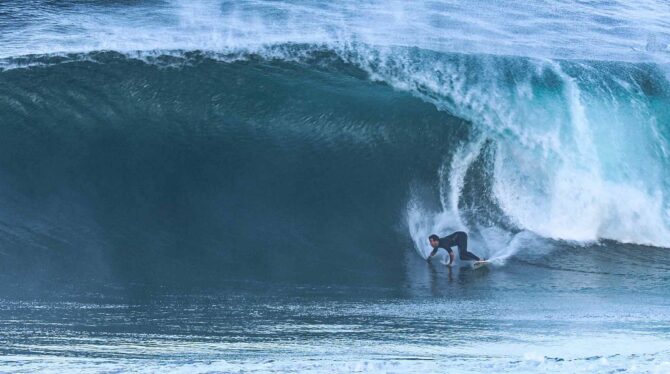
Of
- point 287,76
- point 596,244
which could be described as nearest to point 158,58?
point 287,76

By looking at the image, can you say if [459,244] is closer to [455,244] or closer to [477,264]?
[455,244]

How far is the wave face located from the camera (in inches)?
476

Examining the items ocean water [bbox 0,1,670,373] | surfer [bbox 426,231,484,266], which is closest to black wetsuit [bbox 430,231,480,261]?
surfer [bbox 426,231,484,266]

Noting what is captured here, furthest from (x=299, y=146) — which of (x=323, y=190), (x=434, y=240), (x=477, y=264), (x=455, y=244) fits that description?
(x=477, y=264)

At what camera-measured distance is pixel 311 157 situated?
13820 millimetres

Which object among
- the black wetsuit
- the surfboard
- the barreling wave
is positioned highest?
the barreling wave

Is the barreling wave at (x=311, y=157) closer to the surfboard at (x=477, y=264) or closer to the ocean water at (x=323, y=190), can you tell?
the ocean water at (x=323, y=190)

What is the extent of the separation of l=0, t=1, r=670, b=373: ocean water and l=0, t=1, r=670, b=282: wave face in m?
0.04

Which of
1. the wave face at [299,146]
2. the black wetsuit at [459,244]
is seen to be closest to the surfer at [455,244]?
the black wetsuit at [459,244]

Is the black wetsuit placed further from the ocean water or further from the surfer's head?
the ocean water

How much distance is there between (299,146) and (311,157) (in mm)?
327

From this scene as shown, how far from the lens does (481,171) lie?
1358 centimetres

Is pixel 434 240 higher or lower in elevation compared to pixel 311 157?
lower

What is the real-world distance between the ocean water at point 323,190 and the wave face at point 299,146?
0.04 metres
